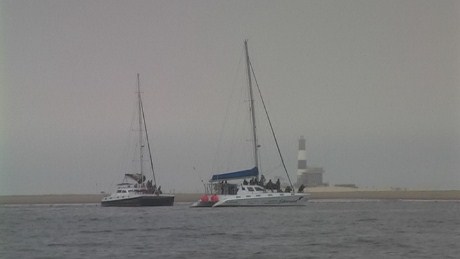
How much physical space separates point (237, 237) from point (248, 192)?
3737 cm

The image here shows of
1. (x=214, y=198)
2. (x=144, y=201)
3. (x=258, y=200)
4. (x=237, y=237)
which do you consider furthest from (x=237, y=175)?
(x=237, y=237)

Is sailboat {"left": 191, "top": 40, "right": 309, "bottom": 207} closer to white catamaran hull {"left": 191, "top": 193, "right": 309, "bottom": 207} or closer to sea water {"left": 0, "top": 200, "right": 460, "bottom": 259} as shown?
white catamaran hull {"left": 191, "top": 193, "right": 309, "bottom": 207}

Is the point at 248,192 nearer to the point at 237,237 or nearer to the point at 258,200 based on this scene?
the point at 258,200

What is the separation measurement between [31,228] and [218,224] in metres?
12.6

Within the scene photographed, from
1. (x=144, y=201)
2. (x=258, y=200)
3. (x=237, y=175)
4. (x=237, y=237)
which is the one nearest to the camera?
(x=237, y=237)

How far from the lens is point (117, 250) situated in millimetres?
44531

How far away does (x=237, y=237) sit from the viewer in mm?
51406

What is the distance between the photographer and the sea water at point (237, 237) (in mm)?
43031

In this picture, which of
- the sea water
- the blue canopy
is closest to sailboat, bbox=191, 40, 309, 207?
the blue canopy

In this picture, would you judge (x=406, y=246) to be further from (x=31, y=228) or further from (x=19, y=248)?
(x=31, y=228)

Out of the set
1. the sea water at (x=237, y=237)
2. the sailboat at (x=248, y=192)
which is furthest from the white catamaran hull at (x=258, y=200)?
the sea water at (x=237, y=237)

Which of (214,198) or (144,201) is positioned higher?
(144,201)

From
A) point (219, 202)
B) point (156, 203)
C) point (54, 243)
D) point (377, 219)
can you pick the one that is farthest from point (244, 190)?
point (54, 243)

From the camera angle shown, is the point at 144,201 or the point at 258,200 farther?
the point at 144,201
